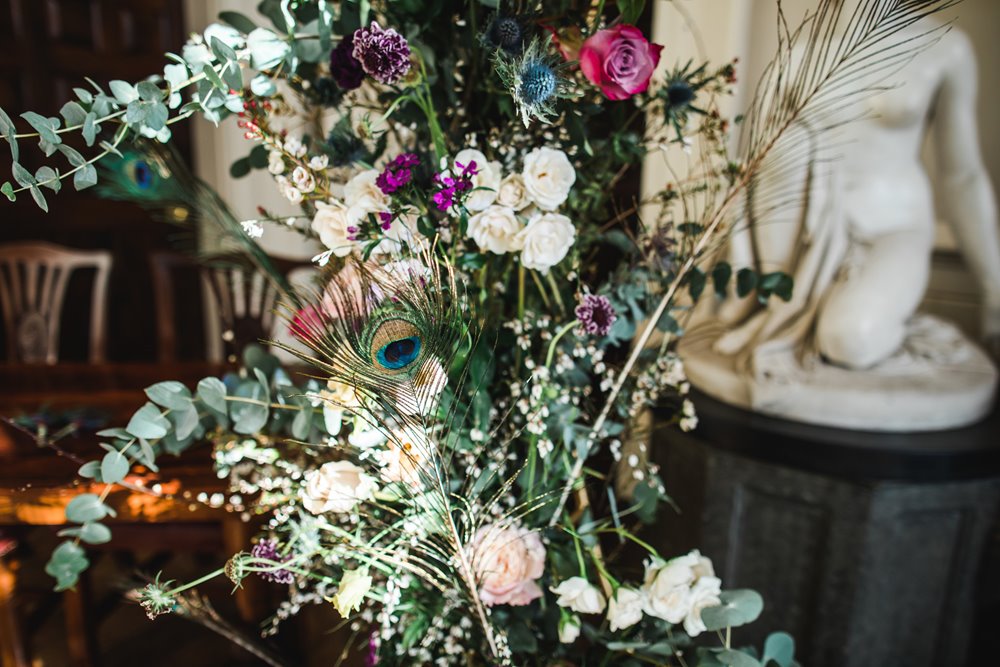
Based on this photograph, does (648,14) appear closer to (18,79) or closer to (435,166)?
(435,166)

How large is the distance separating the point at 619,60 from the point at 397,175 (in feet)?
0.69

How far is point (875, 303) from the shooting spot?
5.28 feet

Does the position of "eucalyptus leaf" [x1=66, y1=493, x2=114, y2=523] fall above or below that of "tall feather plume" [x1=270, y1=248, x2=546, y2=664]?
below

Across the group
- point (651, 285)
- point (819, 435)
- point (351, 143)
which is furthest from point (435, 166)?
point (819, 435)

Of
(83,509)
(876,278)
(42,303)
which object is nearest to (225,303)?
(42,303)

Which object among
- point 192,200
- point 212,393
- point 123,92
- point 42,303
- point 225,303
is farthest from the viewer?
point 42,303

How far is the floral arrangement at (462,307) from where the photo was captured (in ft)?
1.80

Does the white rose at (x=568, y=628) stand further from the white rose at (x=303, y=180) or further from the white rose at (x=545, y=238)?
the white rose at (x=303, y=180)

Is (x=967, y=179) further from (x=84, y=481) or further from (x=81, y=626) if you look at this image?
(x=81, y=626)

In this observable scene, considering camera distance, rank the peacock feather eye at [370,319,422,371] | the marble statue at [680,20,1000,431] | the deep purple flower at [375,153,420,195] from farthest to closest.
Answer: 1. the marble statue at [680,20,1000,431]
2. the deep purple flower at [375,153,420,195]
3. the peacock feather eye at [370,319,422,371]

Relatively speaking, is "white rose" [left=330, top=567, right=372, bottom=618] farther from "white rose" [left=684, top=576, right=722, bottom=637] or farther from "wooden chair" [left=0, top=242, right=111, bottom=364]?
"wooden chair" [left=0, top=242, right=111, bottom=364]

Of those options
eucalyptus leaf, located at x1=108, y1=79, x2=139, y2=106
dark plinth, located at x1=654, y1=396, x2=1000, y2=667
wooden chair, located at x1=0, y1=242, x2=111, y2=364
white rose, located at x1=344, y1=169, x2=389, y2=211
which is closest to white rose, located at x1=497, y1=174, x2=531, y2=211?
white rose, located at x1=344, y1=169, x2=389, y2=211

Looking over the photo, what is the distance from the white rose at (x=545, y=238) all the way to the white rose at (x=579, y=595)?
29 cm

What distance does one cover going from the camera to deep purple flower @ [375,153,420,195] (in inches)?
23.4
